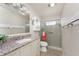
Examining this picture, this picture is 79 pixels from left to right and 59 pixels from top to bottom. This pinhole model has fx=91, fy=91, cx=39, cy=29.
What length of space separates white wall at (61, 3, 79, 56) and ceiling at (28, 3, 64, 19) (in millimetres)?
81

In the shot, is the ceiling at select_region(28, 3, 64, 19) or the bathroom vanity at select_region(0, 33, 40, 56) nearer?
the bathroom vanity at select_region(0, 33, 40, 56)

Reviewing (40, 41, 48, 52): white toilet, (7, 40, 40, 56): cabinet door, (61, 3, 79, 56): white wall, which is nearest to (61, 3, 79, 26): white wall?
(61, 3, 79, 56): white wall

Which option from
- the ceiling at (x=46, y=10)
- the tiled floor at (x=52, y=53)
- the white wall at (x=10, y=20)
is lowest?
the tiled floor at (x=52, y=53)

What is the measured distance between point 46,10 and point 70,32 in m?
0.43

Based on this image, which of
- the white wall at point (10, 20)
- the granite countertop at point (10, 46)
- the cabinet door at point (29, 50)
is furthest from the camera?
the white wall at point (10, 20)

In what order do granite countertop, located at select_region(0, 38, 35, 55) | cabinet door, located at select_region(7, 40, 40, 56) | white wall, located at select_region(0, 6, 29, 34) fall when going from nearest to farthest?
granite countertop, located at select_region(0, 38, 35, 55) → cabinet door, located at select_region(7, 40, 40, 56) → white wall, located at select_region(0, 6, 29, 34)

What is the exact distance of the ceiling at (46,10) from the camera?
117cm

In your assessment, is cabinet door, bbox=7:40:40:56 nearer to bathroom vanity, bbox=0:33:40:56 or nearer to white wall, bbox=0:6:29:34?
bathroom vanity, bbox=0:33:40:56

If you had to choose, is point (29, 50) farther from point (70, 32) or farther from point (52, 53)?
point (70, 32)

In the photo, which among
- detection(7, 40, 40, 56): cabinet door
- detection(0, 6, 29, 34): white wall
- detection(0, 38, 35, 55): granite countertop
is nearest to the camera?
detection(0, 38, 35, 55): granite countertop

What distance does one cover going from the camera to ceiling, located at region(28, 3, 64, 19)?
1.17 metres

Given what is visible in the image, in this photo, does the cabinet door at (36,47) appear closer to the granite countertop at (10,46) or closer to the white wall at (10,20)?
the granite countertop at (10,46)

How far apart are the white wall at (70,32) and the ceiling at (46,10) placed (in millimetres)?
81

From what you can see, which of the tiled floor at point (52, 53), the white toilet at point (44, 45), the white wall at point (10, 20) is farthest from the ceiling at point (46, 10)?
the tiled floor at point (52, 53)
